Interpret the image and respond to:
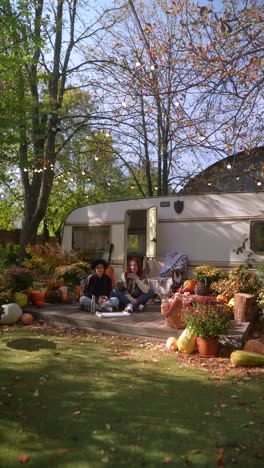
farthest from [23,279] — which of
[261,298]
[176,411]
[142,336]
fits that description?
[176,411]

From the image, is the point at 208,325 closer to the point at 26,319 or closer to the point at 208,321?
the point at 208,321

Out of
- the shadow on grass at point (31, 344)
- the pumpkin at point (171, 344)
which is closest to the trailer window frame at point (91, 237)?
the shadow on grass at point (31, 344)

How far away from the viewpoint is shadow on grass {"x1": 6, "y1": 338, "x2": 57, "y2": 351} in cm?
589

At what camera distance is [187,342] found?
5.73 m

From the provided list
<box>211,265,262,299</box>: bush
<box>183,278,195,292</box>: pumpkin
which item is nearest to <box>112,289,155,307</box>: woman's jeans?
<box>183,278,195,292</box>: pumpkin

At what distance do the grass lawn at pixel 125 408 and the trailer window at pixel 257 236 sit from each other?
4.01 metres

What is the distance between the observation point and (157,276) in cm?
1007

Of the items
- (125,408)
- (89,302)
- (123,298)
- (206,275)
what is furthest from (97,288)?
(125,408)

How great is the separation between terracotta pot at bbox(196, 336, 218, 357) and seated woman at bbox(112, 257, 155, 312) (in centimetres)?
244

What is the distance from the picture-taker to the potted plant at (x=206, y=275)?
8.62 meters

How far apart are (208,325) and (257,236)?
13.3 feet

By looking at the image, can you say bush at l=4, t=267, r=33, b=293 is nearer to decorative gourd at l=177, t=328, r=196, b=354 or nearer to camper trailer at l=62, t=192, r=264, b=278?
camper trailer at l=62, t=192, r=264, b=278

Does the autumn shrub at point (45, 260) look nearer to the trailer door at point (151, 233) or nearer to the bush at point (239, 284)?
the trailer door at point (151, 233)

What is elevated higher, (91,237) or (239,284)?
(91,237)
